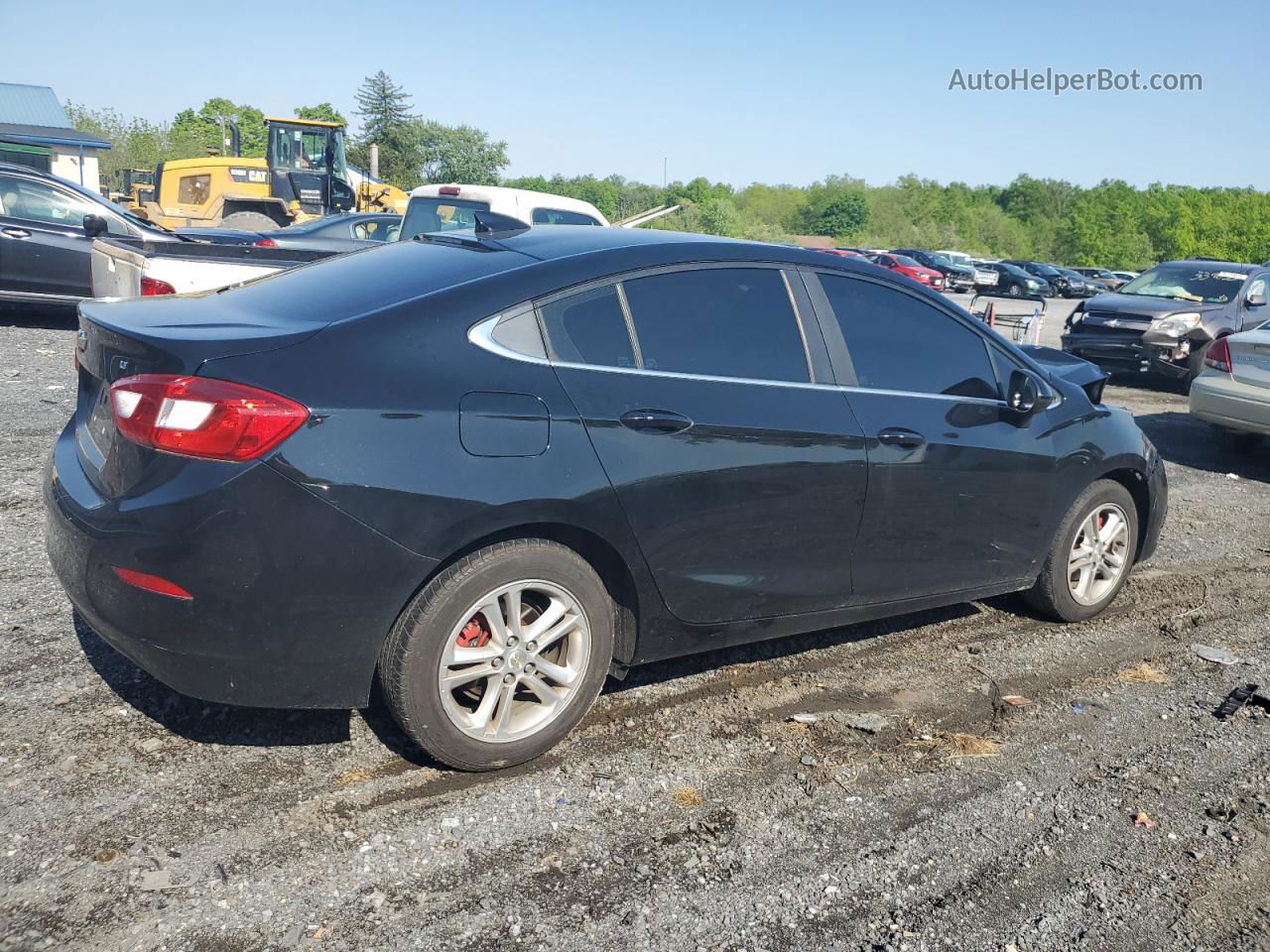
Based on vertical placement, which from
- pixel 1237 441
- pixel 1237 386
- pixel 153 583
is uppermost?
pixel 1237 386

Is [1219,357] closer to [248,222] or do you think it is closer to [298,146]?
[248,222]

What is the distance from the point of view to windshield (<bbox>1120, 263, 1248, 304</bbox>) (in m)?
14.6

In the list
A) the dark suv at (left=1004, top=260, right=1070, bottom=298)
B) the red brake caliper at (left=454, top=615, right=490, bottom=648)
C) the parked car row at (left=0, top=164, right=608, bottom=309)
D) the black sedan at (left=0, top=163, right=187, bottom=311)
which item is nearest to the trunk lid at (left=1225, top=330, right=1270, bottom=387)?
the parked car row at (left=0, top=164, right=608, bottom=309)

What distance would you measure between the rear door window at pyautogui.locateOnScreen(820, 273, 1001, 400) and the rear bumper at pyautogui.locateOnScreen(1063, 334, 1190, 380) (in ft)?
34.2

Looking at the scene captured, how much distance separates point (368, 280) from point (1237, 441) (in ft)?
29.9

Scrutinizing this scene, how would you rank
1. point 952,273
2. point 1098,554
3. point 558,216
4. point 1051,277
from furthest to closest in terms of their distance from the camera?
point 1051,277 → point 952,273 → point 558,216 → point 1098,554

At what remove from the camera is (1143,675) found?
15.7 feet

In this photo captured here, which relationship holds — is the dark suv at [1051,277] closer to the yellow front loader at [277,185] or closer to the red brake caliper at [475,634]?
the yellow front loader at [277,185]

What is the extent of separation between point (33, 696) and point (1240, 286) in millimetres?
15050

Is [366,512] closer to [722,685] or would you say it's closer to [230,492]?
[230,492]

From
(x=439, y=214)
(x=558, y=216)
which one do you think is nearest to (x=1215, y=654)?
(x=558, y=216)

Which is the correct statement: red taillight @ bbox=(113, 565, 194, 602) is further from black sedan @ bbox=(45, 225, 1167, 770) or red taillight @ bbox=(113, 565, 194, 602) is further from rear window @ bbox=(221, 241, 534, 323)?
rear window @ bbox=(221, 241, 534, 323)

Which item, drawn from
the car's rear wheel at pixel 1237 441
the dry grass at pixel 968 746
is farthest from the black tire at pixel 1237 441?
the dry grass at pixel 968 746

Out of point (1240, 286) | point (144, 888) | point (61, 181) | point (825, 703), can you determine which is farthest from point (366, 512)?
point (1240, 286)
